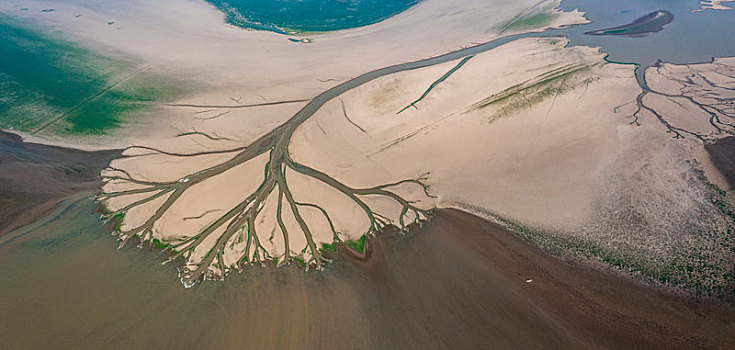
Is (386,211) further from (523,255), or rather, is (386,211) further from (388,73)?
(388,73)

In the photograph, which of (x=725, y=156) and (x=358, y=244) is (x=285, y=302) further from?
(x=725, y=156)

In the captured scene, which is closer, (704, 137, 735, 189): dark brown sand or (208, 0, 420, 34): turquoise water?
(704, 137, 735, 189): dark brown sand

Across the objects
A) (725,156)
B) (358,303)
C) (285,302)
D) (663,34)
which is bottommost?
(358,303)

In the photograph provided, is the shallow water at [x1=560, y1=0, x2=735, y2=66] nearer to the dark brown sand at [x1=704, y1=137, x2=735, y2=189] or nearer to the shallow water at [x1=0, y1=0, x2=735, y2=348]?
the dark brown sand at [x1=704, y1=137, x2=735, y2=189]

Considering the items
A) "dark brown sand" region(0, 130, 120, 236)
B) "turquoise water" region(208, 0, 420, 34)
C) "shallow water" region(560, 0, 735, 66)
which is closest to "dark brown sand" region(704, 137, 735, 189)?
"shallow water" region(560, 0, 735, 66)

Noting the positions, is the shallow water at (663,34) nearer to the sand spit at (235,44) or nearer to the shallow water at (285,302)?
the sand spit at (235,44)

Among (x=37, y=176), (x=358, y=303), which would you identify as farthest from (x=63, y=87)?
(x=358, y=303)

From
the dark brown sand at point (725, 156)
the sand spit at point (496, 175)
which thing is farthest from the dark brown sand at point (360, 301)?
the dark brown sand at point (725, 156)

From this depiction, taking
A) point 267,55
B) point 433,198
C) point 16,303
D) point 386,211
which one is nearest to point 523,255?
point 433,198
